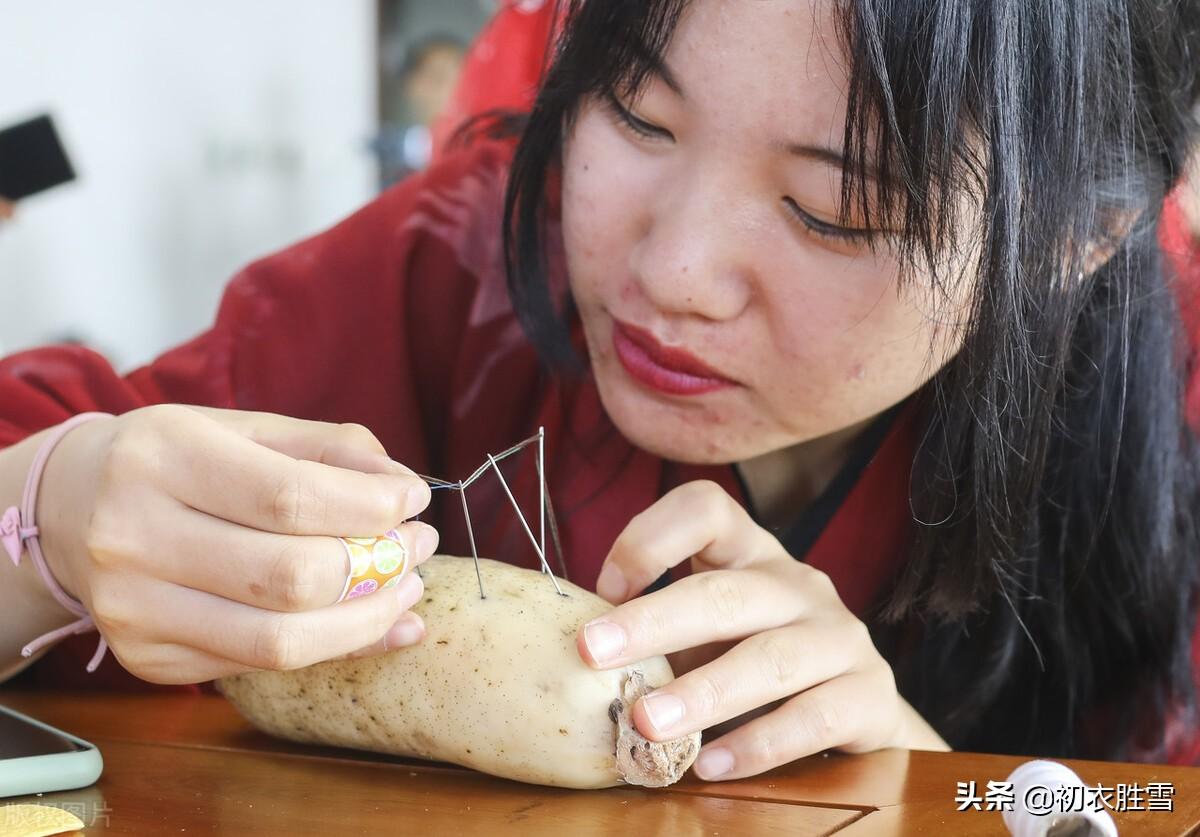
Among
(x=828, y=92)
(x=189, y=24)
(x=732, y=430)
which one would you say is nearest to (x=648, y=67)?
(x=828, y=92)

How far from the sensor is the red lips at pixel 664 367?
26.4 inches

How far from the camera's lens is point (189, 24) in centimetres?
210

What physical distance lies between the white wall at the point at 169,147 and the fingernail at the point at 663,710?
1.33m

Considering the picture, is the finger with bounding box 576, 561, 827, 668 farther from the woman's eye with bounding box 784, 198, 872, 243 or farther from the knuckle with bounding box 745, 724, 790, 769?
the woman's eye with bounding box 784, 198, 872, 243

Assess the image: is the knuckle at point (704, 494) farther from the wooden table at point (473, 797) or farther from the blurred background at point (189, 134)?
the blurred background at point (189, 134)

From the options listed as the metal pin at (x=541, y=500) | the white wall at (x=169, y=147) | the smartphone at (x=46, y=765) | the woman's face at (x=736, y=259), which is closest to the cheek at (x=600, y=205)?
the woman's face at (x=736, y=259)

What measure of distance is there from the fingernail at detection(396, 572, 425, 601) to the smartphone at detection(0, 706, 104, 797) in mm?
132

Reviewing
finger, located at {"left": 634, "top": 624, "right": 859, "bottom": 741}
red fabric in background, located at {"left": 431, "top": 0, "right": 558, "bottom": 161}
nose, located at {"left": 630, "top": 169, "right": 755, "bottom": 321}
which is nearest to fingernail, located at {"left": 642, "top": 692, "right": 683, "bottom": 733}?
finger, located at {"left": 634, "top": 624, "right": 859, "bottom": 741}

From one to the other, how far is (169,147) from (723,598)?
5.91ft

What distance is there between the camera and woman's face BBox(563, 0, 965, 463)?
1.91ft

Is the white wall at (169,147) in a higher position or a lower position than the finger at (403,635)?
higher

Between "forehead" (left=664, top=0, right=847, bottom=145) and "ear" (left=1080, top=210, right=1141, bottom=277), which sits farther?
"ear" (left=1080, top=210, right=1141, bottom=277)

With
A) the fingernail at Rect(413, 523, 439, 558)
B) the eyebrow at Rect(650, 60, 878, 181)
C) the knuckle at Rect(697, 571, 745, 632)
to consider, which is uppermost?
the eyebrow at Rect(650, 60, 878, 181)

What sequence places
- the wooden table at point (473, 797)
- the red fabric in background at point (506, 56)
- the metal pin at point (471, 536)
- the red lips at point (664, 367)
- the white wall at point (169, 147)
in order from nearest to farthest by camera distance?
1. the wooden table at point (473, 797)
2. the metal pin at point (471, 536)
3. the red lips at point (664, 367)
4. the red fabric in background at point (506, 56)
5. the white wall at point (169, 147)
